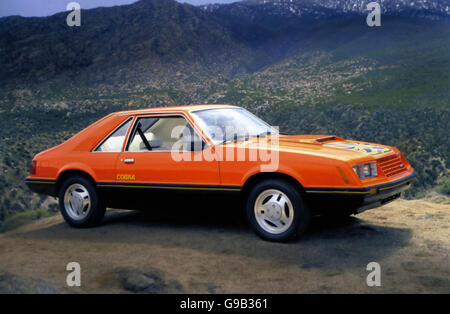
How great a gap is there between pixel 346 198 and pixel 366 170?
0.44 metres

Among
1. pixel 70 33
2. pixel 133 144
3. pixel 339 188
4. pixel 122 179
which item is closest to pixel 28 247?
pixel 122 179

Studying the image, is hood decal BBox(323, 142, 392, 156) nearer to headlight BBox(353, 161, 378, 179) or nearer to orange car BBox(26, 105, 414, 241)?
orange car BBox(26, 105, 414, 241)

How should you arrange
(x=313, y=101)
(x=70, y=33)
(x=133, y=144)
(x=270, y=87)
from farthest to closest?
(x=70, y=33), (x=270, y=87), (x=313, y=101), (x=133, y=144)

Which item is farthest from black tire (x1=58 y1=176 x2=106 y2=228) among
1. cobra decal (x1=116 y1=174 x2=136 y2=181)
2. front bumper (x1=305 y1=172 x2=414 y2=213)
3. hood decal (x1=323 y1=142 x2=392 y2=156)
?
hood decal (x1=323 y1=142 x2=392 y2=156)

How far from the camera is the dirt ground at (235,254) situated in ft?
14.2

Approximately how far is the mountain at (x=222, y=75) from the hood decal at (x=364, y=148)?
5157mm

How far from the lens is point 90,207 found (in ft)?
21.7

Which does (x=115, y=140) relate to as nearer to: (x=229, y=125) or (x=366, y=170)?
(x=229, y=125)

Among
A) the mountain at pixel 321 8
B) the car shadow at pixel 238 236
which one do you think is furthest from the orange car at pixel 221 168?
the mountain at pixel 321 8

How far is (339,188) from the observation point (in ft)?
16.4

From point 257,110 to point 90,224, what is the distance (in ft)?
98.6

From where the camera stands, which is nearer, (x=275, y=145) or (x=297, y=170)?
(x=297, y=170)

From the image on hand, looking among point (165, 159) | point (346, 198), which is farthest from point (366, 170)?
point (165, 159)

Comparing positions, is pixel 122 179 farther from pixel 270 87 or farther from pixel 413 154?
pixel 270 87
